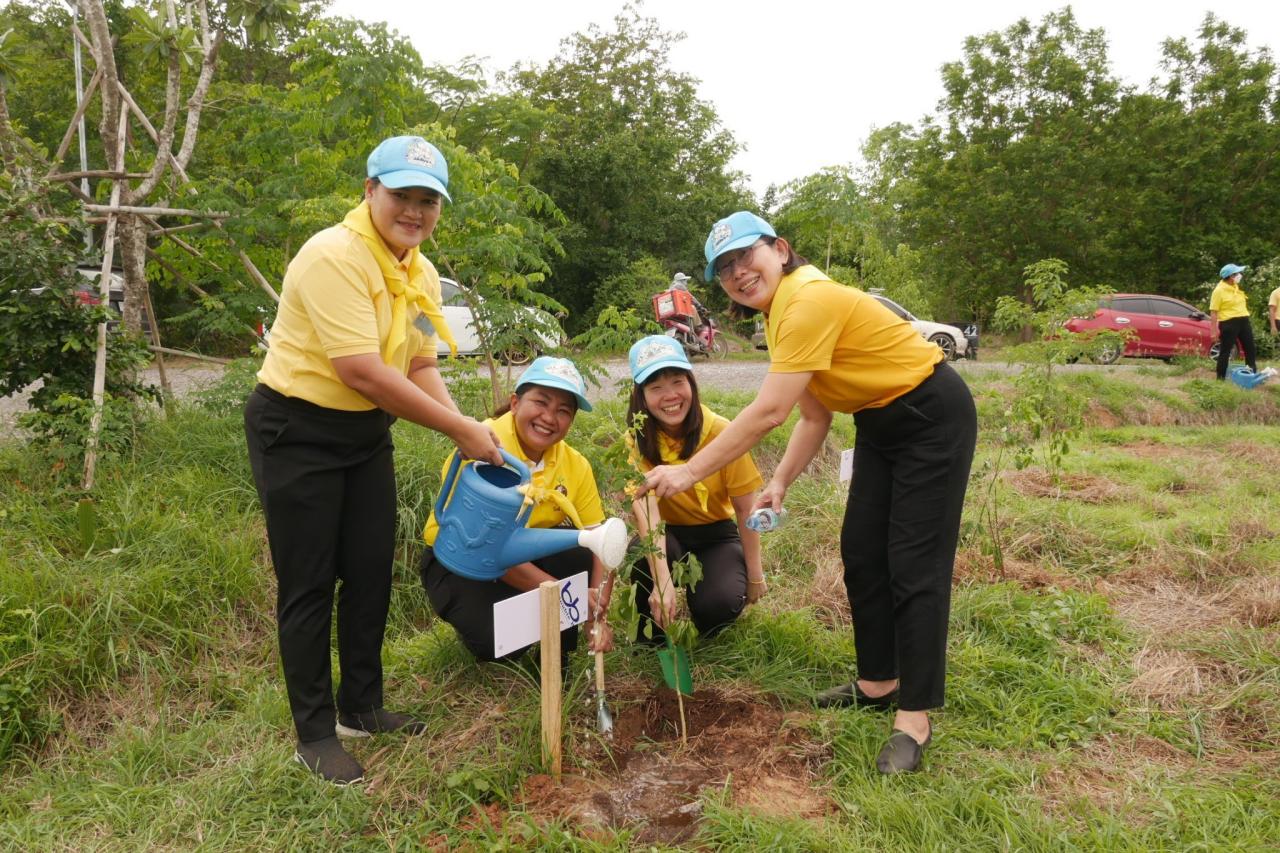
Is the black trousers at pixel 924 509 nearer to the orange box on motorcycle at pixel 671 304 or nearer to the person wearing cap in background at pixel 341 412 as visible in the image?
the person wearing cap in background at pixel 341 412

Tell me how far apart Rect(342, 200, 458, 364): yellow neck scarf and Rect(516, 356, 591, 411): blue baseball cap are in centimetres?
29

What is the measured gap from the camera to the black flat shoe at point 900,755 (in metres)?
2.16

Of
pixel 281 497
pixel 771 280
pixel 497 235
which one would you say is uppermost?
pixel 497 235

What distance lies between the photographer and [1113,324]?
12.6m

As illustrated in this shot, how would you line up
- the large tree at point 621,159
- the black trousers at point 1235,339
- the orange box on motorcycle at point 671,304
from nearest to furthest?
the black trousers at point 1235,339
the orange box on motorcycle at point 671,304
the large tree at point 621,159

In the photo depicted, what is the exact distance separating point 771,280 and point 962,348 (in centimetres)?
1221

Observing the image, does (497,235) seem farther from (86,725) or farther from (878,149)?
(878,149)

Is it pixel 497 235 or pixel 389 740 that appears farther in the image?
pixel 497 235

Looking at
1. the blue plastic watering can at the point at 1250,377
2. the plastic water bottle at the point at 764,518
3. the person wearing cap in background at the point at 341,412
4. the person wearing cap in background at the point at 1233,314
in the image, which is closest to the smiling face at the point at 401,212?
the person wearing cap in background at the point at 341,412

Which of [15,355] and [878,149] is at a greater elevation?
[878,149]

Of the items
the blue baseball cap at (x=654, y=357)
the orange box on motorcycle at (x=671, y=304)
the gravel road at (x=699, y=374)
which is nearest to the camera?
the blue baseball cap at (x=654, y=357)

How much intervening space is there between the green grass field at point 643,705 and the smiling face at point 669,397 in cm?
54

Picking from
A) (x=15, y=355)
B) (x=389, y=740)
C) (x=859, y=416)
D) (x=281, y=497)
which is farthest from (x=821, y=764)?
(x=15, y=355)

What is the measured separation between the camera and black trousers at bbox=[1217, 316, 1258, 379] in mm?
9055
